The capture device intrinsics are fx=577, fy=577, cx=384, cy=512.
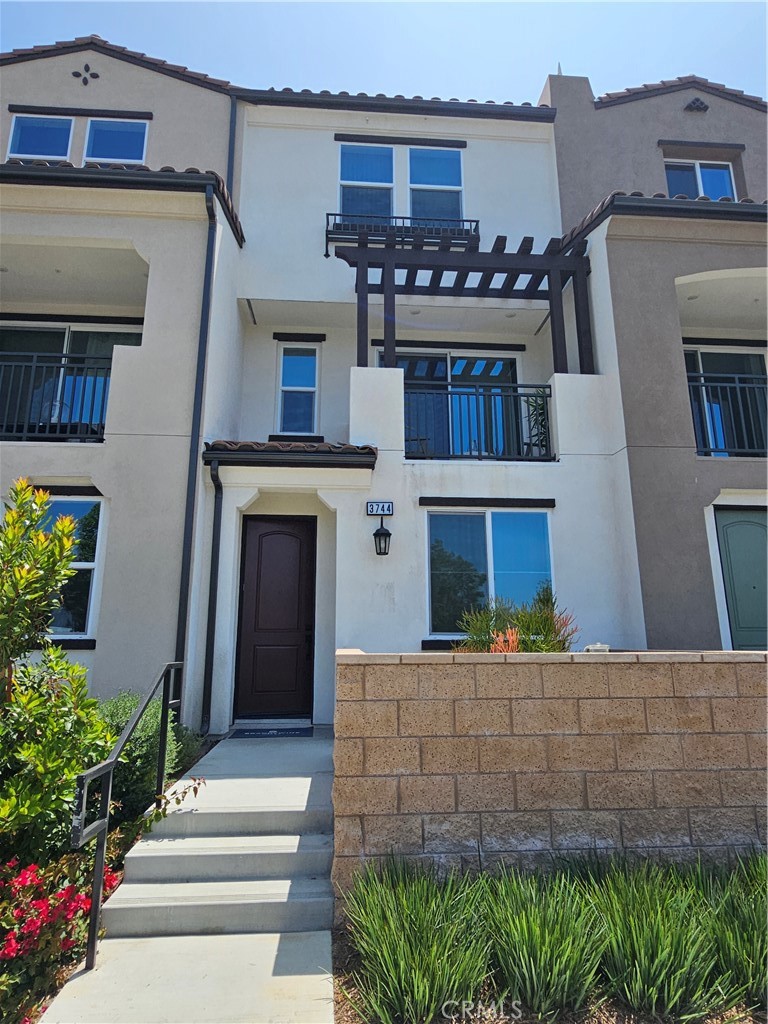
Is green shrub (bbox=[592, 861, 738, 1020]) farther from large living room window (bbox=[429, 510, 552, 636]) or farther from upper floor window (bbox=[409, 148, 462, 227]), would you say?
upper floor window (bbox=[409, 148, 462, 227])

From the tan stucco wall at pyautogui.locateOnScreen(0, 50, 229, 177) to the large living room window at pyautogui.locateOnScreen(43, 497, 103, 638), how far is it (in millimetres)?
6555

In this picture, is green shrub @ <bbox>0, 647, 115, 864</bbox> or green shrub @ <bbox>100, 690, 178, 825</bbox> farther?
green shrub @ <bbox>100, 690, 178, 825</bbox>

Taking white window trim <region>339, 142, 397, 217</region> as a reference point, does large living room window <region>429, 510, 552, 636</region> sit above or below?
below

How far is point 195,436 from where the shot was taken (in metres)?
7.51

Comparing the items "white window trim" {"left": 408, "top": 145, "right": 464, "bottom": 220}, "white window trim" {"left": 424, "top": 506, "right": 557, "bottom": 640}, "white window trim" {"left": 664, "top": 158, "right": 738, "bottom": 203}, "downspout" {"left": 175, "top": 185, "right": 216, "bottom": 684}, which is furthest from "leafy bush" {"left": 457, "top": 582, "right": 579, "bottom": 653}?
"white window trim" {"left": 664, "top": 158, "right": 738, "bottom": 203}

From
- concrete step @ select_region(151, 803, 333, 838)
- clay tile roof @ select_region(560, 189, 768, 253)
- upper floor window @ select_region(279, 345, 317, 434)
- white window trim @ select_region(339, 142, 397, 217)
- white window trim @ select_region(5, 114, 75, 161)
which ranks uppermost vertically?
white window trim @ select_region(5, 114, 75, 161)

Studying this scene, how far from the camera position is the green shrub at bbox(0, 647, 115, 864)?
352 cm

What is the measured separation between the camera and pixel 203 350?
25.5ft

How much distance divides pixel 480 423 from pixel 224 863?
21.6 ft

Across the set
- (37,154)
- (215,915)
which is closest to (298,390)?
(37,154)

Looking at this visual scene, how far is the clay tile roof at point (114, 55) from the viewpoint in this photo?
10.4 meters

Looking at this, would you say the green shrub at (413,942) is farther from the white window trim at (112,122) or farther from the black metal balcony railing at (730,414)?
the white window trim at (112,122)

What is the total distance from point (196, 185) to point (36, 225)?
7.66 feet

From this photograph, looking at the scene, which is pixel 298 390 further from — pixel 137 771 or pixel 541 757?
pixel 541 757
